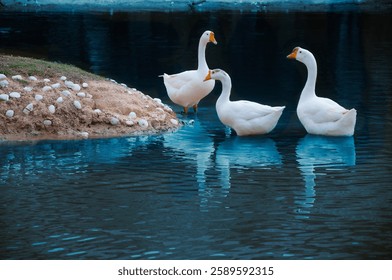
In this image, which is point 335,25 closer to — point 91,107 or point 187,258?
point 91,107

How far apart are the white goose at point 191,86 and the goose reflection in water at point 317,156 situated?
1.85 m

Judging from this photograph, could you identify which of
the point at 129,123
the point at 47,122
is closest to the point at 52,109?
the point at 47,122

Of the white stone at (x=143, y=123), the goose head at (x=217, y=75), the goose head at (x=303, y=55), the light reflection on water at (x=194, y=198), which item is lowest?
the light reflection on water at (x=194, y=198)

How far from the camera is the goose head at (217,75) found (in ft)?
41.8

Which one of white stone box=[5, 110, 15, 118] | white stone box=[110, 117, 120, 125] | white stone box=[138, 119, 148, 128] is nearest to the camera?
white stone box=[5, 110, 15, 118]

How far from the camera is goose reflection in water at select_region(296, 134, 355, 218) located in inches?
386

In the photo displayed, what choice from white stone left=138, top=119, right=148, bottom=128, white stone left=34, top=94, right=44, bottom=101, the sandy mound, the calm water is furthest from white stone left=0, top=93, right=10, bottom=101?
white stone left=138, top=119, right=148, bottom=128

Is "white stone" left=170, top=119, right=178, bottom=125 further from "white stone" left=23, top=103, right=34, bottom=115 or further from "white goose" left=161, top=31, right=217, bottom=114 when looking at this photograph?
"white stone" left=23, top=103, right=34, bottom=115

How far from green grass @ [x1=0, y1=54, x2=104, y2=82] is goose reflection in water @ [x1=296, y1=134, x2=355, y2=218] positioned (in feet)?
10.8

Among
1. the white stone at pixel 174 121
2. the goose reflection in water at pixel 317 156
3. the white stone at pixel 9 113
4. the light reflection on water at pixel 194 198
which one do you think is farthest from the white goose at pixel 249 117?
the white stone at pixel 9 113

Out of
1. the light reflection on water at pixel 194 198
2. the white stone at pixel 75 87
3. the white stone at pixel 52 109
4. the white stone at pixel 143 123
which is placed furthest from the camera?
the white stone at pixel 75 87

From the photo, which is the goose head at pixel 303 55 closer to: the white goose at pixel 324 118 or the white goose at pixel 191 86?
the white goose at pixel 324 118
